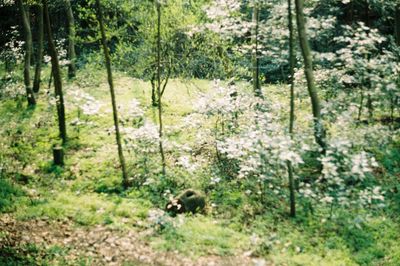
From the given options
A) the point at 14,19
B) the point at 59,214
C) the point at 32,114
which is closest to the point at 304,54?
the point at 59,214

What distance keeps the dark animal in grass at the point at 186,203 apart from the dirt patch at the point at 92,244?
128cm

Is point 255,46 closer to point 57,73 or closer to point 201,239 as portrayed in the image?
point 57,73

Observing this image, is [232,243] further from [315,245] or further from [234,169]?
[234,169]

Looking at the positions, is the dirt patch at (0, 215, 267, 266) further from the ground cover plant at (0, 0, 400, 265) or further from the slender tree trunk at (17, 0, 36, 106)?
the slender tree trunk at (17, 0, 36, 106)

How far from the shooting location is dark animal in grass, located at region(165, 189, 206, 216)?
970cm

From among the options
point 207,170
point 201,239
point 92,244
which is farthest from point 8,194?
point 207,170

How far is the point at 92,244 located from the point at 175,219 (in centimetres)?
201

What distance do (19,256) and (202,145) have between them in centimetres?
743

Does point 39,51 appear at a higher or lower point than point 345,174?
higher

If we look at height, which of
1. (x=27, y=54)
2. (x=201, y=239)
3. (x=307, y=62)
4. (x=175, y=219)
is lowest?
(x=201, y=239)

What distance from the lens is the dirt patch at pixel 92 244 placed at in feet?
25.1

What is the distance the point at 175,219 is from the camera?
9.20m

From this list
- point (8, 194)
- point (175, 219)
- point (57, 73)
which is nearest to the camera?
point (175, 219)

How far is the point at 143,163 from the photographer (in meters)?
12.0
